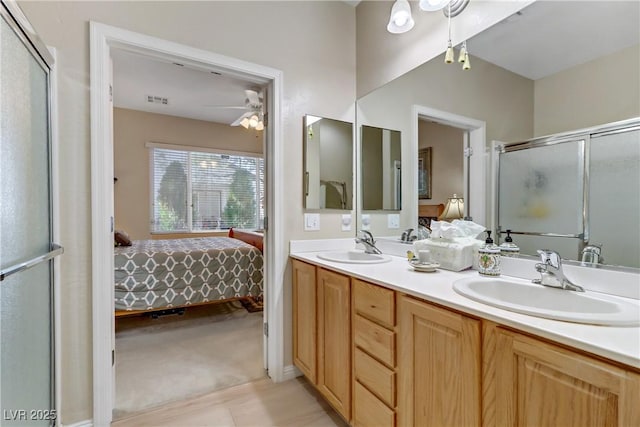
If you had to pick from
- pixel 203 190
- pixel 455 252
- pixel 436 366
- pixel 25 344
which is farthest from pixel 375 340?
pixel 203 190

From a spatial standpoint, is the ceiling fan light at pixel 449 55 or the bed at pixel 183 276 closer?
the ceiling fan light at pixel 449 55

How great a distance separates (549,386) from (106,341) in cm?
189

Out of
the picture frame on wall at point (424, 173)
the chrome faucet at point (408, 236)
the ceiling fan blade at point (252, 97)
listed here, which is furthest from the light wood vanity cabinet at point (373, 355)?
the ceiling fan blade at point (252, 97)

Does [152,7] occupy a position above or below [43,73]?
above

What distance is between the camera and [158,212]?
4992 millimetres

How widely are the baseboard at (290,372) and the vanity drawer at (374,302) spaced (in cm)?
97

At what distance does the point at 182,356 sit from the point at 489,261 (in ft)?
7.46

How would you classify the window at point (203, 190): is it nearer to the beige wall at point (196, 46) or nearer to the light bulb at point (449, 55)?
the beige wall at point (196, 46)

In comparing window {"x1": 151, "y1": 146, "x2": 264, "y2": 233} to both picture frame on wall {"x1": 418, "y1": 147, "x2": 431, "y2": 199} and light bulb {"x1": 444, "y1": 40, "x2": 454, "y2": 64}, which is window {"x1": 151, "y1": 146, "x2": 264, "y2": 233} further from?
light bulb {"x1": 444, "y1": 40, "x2": 454, "y2": 64}

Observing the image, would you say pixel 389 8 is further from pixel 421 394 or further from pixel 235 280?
pixel 235 280

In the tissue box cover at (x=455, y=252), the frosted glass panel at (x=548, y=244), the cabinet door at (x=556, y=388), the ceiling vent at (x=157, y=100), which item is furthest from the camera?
the ceiling vent at (x=157, y=100)

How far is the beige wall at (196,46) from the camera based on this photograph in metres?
1.49

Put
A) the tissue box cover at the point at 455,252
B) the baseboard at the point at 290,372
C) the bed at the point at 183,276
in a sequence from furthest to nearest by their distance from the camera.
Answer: the bed at the point at 183,276, the baseboard at the point at 290,372, the tissue box cover at the point at 455,252

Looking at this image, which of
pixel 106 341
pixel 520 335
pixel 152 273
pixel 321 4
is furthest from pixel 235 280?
pixel 520 335
